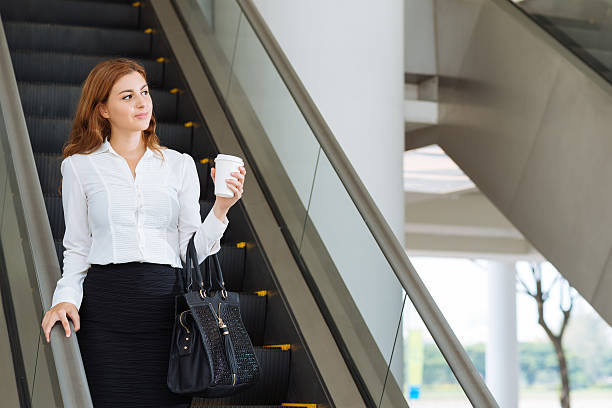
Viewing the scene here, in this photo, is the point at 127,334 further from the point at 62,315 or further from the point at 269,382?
the point at 269,382

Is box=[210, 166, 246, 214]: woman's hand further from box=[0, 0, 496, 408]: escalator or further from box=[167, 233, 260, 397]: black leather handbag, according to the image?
box=[0, 0, 496, 408]: escalator

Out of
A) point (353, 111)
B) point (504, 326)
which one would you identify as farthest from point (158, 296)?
point (504, 326)

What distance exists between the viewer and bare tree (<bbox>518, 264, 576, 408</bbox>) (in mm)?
18406

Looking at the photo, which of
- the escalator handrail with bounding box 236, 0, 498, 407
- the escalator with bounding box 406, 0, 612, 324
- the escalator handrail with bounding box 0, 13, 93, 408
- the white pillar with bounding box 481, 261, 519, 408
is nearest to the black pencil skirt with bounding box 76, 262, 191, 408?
the escalator handrail with bounding box 0, 13, 93, 408

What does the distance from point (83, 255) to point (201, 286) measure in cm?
37

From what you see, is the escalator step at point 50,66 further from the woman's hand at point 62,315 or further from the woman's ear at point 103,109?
the woman's hand at point 62,315

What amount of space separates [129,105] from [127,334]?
70 cm

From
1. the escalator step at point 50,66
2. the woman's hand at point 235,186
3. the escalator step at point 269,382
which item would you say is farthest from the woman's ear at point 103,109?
the escalator step at point 50,66

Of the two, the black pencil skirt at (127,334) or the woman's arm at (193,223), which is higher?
the woman's arm at (193,223)

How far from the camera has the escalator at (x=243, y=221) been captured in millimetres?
3230

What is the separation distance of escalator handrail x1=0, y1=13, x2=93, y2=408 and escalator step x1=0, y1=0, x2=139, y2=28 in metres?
3.30

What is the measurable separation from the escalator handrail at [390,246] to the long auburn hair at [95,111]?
1.20 meters

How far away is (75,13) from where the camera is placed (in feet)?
24.3

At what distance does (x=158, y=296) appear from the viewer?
8.87 ft
